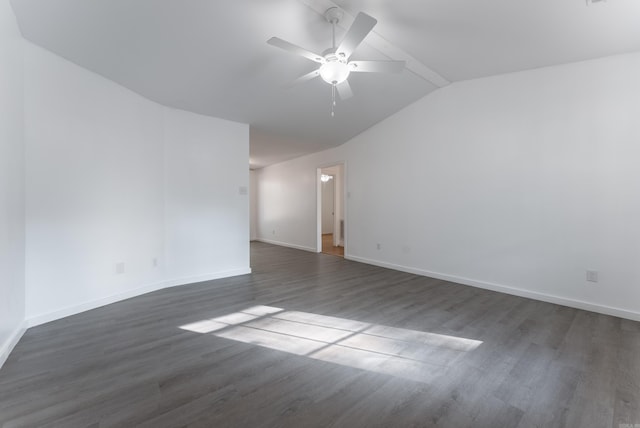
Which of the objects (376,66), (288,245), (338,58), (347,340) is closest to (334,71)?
(338,58)

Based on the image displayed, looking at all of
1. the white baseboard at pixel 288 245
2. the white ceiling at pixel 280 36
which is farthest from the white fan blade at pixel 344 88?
the white baseboard at pixel 288 245

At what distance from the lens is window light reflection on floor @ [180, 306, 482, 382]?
7.01 ft

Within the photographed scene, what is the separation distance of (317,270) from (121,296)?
2941mm

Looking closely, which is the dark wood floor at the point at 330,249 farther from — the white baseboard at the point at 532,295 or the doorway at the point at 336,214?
the white baseboard at the point at 532,295

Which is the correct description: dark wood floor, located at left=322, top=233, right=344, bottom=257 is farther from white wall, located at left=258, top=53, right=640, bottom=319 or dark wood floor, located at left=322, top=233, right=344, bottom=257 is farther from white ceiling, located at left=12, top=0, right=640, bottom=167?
white ceiling, located at left=12, top=0, right=640, bottom=167

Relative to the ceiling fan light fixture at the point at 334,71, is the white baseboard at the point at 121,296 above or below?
below

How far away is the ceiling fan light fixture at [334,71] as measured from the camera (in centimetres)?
253

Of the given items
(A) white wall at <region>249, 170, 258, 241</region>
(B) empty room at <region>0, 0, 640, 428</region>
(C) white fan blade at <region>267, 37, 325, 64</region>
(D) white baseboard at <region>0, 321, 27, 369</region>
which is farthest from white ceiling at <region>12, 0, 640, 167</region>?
(A) white wall at <region>249, 170, 258, 241</region>

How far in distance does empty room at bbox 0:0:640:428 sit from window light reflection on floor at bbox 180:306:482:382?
3 cm

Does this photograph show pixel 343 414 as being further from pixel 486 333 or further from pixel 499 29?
pixel 499 29

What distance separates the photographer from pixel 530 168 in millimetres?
3650

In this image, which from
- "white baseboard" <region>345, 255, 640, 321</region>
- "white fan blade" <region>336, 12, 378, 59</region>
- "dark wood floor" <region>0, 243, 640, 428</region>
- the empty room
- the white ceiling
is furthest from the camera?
"white baseboard" <region>345, 255, 640, 321</region>

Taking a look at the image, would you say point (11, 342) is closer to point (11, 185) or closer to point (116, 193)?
point (11, 185)

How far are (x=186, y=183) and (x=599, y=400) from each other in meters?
4.75
